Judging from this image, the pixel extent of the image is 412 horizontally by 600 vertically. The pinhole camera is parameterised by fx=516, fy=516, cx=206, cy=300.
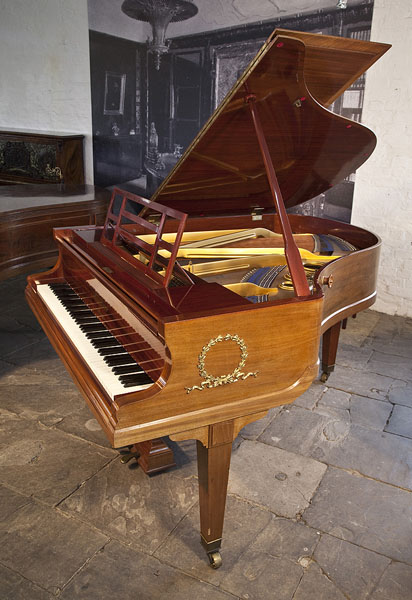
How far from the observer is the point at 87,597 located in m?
1.81

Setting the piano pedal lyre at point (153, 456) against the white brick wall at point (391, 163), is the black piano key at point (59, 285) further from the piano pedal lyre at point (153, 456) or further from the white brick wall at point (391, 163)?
the white brick wall at point (391, 163)

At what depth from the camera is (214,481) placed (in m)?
1.82

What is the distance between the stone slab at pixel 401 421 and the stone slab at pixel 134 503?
122 cm

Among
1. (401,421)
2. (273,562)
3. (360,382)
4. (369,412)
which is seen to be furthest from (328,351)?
(273,562)

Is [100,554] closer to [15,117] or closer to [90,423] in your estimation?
[90,423]

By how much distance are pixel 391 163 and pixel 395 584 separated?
3.51 metres

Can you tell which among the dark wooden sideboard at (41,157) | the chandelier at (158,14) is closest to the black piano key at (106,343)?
the chandelier at (158,14)

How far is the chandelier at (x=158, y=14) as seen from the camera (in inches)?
209

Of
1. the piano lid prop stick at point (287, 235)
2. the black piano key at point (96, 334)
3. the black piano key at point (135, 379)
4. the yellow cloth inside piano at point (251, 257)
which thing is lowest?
the black piano key at point (135, 379)

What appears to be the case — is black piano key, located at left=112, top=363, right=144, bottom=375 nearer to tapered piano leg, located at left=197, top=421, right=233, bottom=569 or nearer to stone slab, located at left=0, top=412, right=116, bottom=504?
tapered piano leg, located at left=197, top=421, right=233, bottom=569

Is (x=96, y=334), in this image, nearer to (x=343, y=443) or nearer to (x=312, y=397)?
(x=343, y=443)

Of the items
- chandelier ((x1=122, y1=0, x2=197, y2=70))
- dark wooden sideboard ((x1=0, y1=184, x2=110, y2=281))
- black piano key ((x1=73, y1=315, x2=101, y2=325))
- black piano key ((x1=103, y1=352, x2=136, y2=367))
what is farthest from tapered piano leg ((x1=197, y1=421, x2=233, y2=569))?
chandelier ((x1=122, y1=0, x2=197, y2=70))

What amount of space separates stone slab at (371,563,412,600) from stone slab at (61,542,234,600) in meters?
0.55

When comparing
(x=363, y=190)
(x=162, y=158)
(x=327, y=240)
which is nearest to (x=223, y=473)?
(x=327, y=240)
